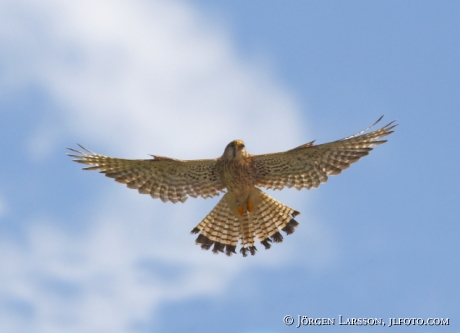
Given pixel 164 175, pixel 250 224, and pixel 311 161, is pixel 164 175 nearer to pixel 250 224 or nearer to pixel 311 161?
pixel 250 224

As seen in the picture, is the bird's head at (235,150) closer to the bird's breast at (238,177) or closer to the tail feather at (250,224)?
the bird's breast at (238,177)

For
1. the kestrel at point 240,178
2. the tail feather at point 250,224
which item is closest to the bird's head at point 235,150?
the kestrel at point 240,178

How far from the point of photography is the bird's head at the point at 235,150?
1767 cm

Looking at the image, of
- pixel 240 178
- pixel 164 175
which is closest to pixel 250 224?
pixel 240 178

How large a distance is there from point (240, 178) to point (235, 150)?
0.45 meters

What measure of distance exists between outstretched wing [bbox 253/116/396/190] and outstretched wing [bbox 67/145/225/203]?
2.47 ft

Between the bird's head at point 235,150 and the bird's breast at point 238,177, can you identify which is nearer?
the bird's head at point 235,150

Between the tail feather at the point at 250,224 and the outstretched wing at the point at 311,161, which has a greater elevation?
the outstretched wing at the point at 311,161

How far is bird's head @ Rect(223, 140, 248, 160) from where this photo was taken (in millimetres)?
17672

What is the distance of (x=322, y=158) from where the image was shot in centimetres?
Answer: 1789

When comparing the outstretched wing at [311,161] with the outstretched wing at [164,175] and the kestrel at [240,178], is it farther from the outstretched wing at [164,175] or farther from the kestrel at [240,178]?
the outstretched wing at [164,175]

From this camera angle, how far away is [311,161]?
58.8 ft

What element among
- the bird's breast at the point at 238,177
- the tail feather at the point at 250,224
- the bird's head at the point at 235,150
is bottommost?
the tail feather at the point at 250,224

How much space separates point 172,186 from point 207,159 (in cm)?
75
